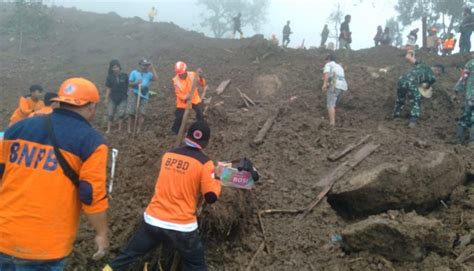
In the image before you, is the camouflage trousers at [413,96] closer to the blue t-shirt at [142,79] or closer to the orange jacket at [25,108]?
the blue t-shirt at [142,79]

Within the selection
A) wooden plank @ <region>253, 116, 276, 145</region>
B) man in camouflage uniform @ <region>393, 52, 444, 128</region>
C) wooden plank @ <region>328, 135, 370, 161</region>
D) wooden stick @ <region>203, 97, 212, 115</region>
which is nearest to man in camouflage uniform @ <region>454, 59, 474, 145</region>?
man in camouflage uniform @ <region>393, 52, 444, 128</region>

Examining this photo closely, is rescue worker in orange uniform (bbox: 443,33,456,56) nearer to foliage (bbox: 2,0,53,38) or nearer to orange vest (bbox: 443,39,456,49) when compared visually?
orange vest (bbox: 443,39,456,49)

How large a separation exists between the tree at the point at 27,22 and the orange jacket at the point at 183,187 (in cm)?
1967

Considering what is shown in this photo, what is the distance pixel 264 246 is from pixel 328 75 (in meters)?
5.11

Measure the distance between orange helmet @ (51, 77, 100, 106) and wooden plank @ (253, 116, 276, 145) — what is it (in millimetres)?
4864

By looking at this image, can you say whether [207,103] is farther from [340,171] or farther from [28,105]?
[340,171]

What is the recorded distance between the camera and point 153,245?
3.91 meters

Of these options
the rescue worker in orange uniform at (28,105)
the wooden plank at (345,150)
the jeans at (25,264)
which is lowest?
the jeans at (25,264)

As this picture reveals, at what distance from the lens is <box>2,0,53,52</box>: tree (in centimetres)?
2077

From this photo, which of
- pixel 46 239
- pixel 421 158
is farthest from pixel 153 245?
pixel 421 158

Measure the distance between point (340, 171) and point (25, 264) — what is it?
4.94 metres

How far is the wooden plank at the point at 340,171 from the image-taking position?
19.1ft

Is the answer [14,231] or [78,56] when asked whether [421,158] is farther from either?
[78,56]

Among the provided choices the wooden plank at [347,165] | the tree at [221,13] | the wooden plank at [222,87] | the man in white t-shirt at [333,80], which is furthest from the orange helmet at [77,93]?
the tree at [221,13]
